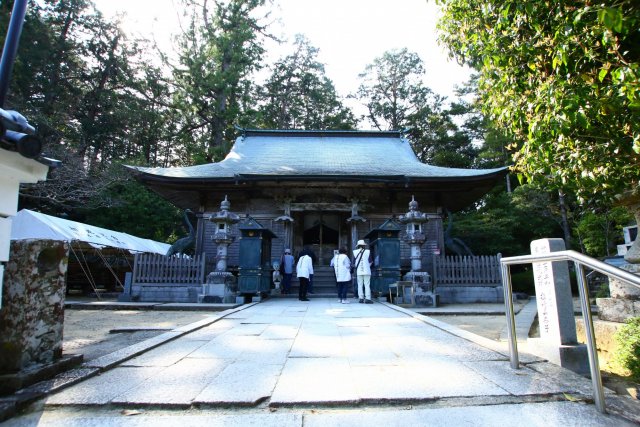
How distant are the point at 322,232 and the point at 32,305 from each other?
13.1 meters

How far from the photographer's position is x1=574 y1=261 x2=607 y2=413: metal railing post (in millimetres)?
2127

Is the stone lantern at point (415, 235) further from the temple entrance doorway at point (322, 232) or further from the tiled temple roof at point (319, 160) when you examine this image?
the temple entrance doorway at point (322, 232)

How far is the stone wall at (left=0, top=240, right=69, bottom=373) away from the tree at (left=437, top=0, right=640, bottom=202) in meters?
4.56

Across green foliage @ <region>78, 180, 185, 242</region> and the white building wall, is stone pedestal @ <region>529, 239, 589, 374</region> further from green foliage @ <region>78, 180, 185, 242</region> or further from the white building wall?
green foliage @ <region>78, 180, 185, 242</region>

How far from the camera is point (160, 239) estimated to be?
888 inches

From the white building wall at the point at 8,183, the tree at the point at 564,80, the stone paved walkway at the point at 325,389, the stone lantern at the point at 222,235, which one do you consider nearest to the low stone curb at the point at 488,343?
the stone paved walkway at the point at 325,389

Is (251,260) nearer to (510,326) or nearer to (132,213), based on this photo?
(510,326)

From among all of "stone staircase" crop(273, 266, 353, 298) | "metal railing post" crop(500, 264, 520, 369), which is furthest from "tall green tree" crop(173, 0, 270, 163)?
"metal railing post" crop(500, 264, 520, 369)

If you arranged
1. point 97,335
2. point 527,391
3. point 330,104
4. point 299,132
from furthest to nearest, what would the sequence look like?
point 330,104 < point 299,132 < point 97,335 < point 527,391

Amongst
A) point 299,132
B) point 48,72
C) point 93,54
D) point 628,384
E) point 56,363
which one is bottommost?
point 628,384

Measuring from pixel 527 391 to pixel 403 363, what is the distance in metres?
0.98

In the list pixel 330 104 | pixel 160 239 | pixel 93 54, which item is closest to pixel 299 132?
pixel 160 239

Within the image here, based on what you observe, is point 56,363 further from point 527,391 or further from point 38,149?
point 527,391

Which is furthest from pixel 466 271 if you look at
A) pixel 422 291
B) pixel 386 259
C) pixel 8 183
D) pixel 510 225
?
pixel 8 183
